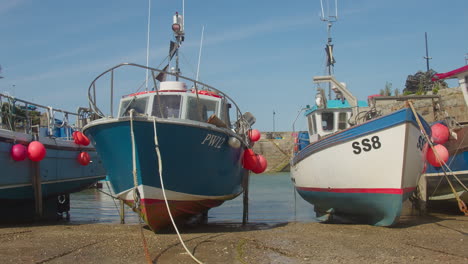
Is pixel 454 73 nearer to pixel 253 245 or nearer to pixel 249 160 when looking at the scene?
pixel 249 160

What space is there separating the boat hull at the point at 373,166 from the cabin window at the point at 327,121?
9.00 feet

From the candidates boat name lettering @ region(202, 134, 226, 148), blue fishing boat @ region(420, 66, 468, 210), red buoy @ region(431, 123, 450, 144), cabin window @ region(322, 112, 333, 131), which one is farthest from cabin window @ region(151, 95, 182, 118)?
red buoy @ region(431, 123, 450, 144)

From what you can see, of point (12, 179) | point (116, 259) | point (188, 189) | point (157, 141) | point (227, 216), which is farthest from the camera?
point (227, 216)

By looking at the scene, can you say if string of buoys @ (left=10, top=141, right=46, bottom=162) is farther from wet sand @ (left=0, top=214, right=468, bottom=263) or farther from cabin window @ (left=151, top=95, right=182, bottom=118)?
cabin window @ (left=151, top=95, right=182, bottom=118)

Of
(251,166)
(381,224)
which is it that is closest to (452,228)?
(381,224)

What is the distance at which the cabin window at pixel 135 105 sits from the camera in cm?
893

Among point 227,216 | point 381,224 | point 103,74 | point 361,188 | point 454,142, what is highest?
point 103,74

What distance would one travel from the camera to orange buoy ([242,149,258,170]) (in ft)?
33.9

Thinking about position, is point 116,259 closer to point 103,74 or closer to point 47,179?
point 103,74

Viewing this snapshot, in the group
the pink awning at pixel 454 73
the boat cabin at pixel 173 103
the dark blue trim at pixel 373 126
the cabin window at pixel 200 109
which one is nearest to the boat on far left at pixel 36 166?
the boat cabin at pixel 173 103

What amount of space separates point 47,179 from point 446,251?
9.54m

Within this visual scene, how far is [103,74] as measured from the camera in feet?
26.4

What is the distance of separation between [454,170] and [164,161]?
746 centimetres

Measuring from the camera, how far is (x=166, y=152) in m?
7.47
